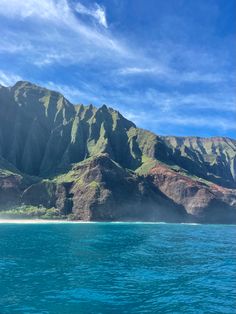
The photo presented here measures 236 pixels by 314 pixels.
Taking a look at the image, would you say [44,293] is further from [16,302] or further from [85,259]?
[85,259]

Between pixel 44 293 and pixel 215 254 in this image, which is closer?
pixel 44 293

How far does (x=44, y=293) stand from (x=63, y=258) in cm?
2752

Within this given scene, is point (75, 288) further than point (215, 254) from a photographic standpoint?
No

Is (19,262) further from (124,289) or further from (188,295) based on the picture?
(188,295)

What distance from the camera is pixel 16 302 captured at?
41031 mm

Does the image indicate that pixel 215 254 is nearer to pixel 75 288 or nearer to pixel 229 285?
pixel 229 285

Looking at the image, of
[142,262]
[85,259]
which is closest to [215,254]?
[142,262]

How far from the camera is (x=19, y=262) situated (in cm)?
6650

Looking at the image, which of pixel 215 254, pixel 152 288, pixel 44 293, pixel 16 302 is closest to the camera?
pixel 16 302

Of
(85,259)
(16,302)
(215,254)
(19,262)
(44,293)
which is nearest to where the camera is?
(16,302)

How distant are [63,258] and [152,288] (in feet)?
93.9

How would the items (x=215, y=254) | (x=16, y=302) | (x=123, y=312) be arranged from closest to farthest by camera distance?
(x=123, y=312), (x=16, y=302), (x=215, y=254)

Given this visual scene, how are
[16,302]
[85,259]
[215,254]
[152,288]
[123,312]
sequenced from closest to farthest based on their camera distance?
[123,312] < [16,302] < [152,288] < [85,259] < [215,254]

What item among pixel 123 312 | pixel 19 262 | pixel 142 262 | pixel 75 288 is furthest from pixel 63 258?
pixel 123 312
